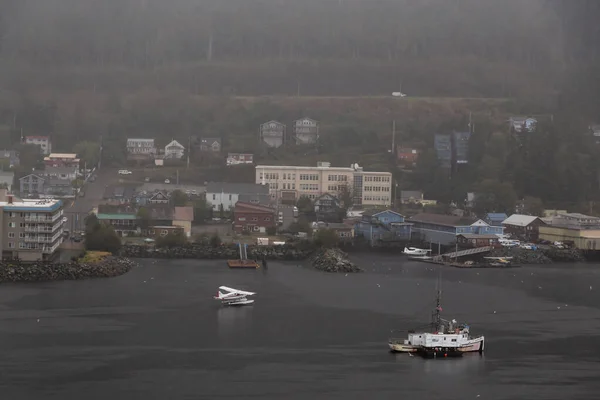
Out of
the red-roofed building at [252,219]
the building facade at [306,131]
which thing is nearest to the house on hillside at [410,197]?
the red-roofed building at [252,219]

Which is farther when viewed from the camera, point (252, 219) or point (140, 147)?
point (140, 147)

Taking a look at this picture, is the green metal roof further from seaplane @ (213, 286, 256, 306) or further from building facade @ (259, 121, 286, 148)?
building facade @ (259, 121, 286, 148)

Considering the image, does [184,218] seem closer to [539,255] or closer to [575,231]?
[539,255]

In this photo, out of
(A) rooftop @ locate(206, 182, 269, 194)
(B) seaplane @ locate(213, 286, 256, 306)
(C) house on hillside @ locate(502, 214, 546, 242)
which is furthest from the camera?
(A) rooftop @ locate(206, 182, 269, 194)

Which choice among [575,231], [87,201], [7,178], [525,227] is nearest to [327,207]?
[525,227]

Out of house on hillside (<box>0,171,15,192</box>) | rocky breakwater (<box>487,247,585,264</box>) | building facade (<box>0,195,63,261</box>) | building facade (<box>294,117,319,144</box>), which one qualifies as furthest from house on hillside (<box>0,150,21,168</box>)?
rocky breakwater (<box>487,247,585,264</box>)

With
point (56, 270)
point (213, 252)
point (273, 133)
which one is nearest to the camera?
point (56, 270)

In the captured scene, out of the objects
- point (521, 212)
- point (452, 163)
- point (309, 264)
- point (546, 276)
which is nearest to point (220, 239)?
point (309, 264)
